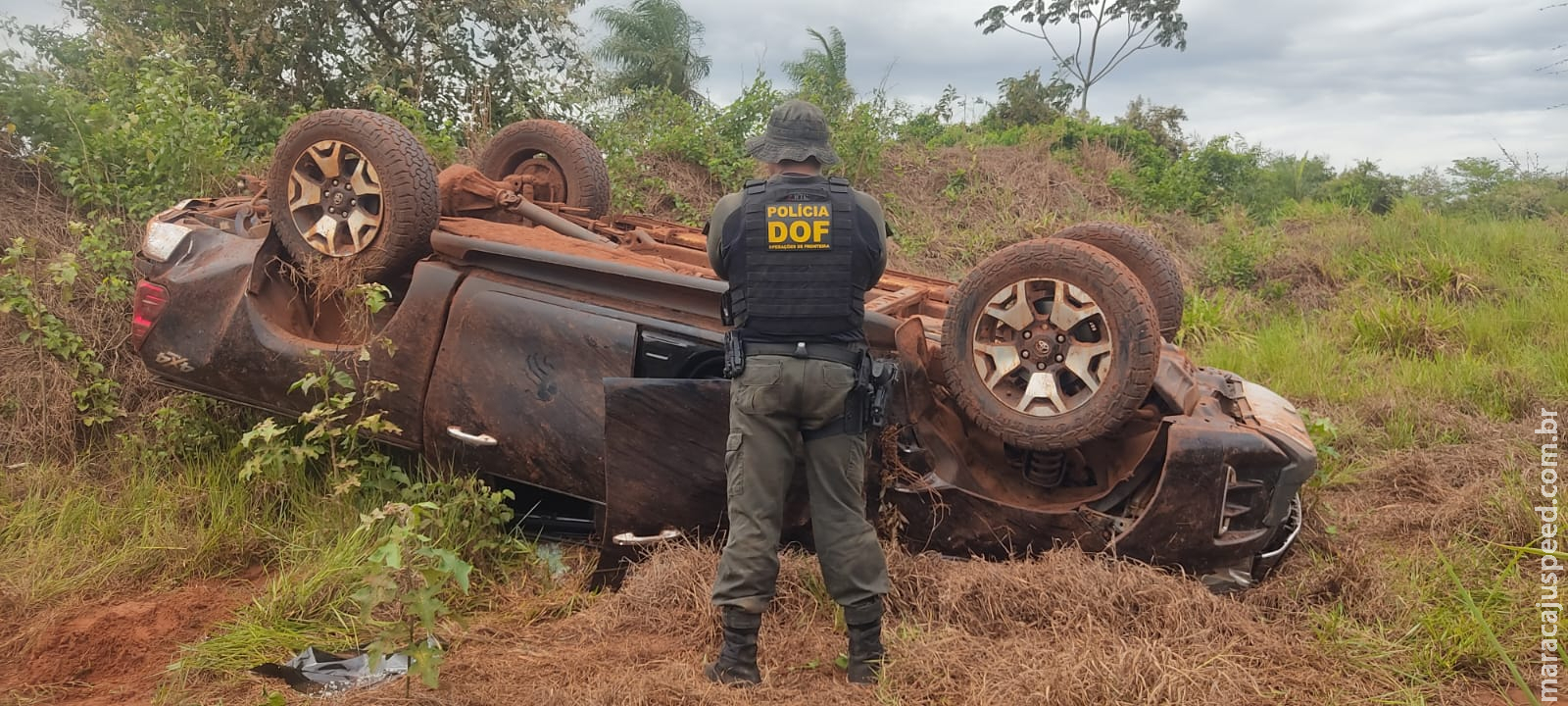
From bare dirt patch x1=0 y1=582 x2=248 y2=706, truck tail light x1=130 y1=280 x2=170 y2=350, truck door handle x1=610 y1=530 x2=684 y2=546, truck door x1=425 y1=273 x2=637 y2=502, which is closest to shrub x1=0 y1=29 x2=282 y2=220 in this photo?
truck tail light x1=130 y1=280 x2=170 y2=350

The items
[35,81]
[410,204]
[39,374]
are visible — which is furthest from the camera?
[35,81]

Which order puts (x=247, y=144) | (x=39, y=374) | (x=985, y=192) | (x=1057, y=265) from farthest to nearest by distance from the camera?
(x=985, y=192) → (x=247, y=144) → (x=39, y=374) → (x=1057, y=265)

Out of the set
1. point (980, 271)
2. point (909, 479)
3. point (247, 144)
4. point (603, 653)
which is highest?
point (247, 144)

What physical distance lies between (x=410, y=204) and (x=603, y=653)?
1.88 metres

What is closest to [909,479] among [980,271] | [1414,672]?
[980,271]

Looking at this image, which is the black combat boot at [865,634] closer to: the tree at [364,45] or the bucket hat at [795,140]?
the bucket hat at [795,140]

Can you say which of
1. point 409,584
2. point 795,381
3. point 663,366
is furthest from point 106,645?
point 795,381

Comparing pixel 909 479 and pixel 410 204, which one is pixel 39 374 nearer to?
pixel 410 204

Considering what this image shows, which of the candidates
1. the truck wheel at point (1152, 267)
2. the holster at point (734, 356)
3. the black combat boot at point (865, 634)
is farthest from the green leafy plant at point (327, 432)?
the truck wheel at point (1152, 267)

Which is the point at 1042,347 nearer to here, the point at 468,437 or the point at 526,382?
the point at 526,382

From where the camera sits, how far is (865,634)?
10.4 feet

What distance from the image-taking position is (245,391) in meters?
4.39

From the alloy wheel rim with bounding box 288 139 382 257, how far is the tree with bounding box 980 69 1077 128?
38.8ft

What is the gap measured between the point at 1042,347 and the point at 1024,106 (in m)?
12.7
